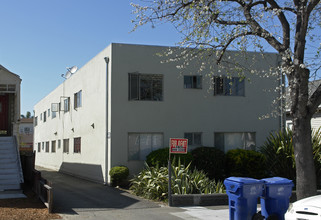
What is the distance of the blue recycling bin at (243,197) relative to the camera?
8.60 meters

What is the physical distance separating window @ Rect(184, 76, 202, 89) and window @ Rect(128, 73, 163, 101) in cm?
126

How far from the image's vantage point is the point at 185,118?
18672 millimetres

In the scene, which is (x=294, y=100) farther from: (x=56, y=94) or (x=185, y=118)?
(x=56, y=94)

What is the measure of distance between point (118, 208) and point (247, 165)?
7166 millimetres

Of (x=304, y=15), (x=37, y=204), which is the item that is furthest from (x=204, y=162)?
(x=304, y=15)

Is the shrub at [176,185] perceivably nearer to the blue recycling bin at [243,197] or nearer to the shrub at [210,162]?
the shrub at [210,162]

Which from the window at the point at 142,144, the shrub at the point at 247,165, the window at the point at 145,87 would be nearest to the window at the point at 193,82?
the window at the point at 145,87

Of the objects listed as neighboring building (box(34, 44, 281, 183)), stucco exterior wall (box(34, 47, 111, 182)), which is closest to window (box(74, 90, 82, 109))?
stucco exterior wall (box(34, 47, 111, 182))

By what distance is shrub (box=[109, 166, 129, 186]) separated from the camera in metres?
16.6

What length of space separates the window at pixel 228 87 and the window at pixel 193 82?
88cm

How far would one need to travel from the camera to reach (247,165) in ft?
56.3

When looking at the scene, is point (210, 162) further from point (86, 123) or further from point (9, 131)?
point (9, 131)

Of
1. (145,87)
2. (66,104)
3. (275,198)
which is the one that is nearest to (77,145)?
(66,104)

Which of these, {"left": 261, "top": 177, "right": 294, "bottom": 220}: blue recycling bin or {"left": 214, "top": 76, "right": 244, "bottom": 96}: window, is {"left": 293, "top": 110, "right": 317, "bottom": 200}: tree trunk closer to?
{"left": 261, "top": 177, "right": 294, "bottom": 220}: blue recycling bin
